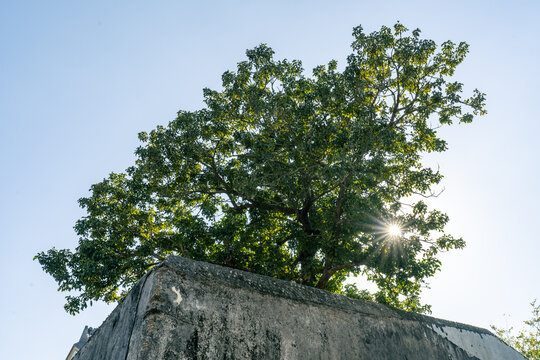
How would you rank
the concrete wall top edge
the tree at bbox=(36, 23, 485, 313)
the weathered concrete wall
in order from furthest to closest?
the tree at bbox=(36, 23, 485, 313) → the concrete wall top edge → the weathered concrete wall

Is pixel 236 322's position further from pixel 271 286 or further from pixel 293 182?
pixel 293 182

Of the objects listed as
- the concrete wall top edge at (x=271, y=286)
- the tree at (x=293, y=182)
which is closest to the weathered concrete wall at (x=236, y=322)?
the concrete wall top edge at (x=271, y=286)

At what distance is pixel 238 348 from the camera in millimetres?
1920

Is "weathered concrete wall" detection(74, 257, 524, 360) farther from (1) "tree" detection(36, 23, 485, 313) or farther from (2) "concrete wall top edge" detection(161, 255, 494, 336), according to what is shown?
(1) "tree" detection(36, 23, 485, 313)

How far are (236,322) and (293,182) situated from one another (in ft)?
25.8

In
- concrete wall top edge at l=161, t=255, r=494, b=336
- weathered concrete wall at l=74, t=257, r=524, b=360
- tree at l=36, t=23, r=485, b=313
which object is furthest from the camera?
tree at l=36, t=23, r=485, b=313

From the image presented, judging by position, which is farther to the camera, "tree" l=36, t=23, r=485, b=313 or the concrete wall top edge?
"tree" l=36, t=23, r=485, b=313

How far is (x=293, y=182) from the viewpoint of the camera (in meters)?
9.76

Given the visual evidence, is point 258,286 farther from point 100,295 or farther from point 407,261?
point 100,295

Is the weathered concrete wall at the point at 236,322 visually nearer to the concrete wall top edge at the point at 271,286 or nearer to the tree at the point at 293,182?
the concrete wall top edge at the point at 271,286

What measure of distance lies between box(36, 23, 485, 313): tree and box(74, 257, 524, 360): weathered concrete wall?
536cm

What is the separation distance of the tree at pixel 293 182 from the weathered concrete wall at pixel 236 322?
5.36m

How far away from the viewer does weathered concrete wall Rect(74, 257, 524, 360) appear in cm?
176

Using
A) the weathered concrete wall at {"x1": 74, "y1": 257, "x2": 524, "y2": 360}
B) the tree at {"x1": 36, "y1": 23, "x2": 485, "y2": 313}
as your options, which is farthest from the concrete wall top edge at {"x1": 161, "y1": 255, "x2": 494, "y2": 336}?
the tree at {"x1": 36, "y1": 23, "x2": 485, "y2": 313}
